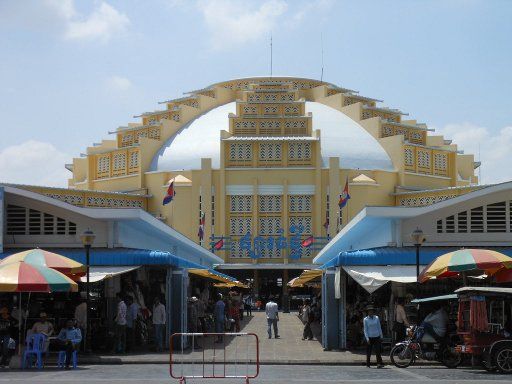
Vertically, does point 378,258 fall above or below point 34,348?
above

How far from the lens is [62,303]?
2858 centimetres

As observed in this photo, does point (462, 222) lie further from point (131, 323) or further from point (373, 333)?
point (131, 323)

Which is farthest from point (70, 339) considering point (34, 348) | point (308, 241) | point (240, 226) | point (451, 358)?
point (240, 226)

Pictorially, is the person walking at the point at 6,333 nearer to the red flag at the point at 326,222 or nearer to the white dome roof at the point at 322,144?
the red flag at the point at 326,222

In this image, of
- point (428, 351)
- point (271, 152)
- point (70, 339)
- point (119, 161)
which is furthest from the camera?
point (119, 161)

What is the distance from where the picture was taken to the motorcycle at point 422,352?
73.9 feet

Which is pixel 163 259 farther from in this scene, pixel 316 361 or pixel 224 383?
pixel 224 383

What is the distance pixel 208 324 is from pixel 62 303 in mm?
10225

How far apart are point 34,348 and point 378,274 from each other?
9.45m

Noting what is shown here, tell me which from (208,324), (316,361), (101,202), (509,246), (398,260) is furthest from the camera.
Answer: (101,202)

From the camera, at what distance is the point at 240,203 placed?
68000mm

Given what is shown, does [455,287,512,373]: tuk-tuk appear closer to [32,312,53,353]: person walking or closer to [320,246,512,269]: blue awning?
[320,246,512,269]: blue awning

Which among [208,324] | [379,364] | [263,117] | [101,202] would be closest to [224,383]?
[379,364]

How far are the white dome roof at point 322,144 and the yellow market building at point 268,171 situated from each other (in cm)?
10
